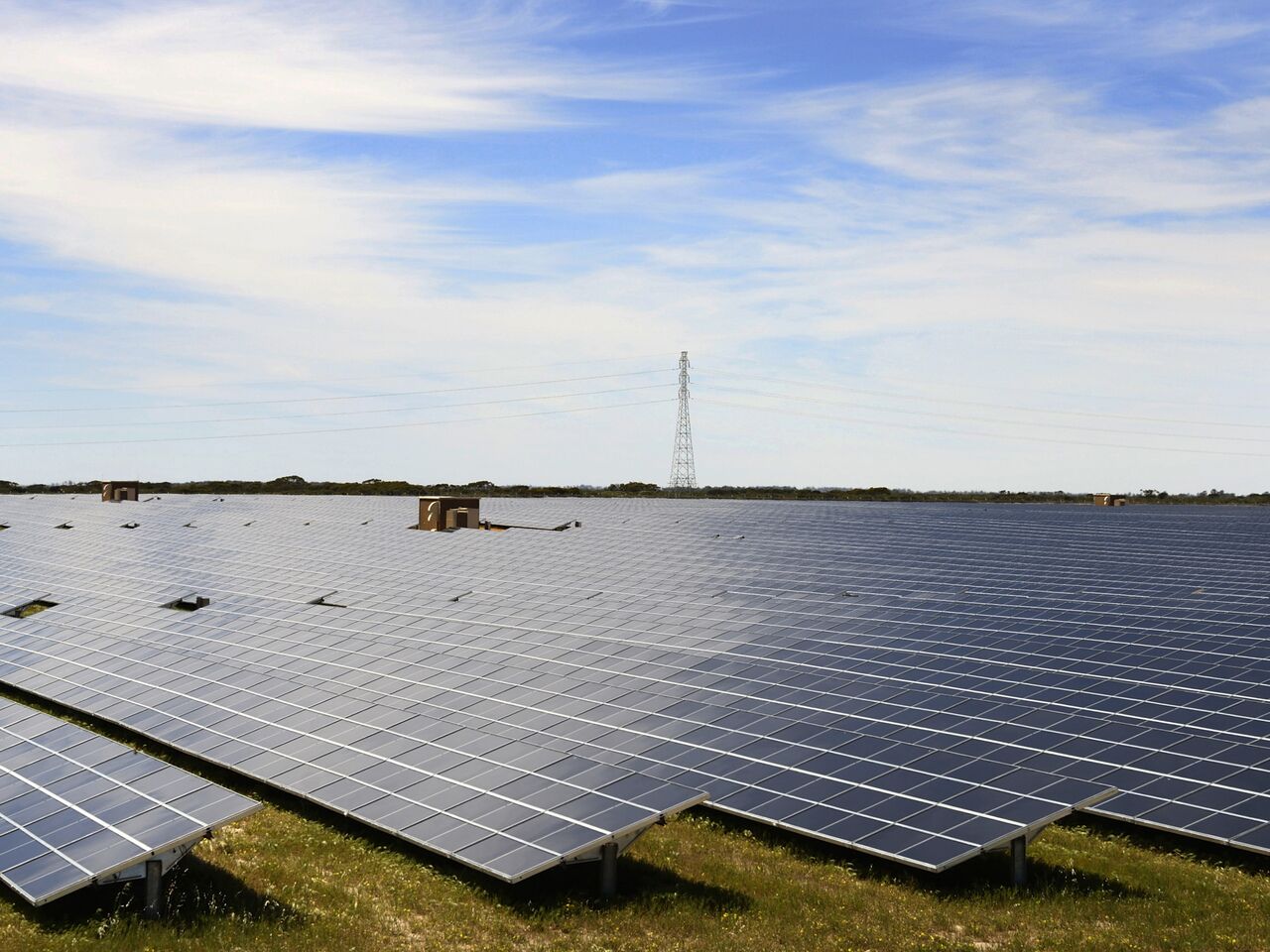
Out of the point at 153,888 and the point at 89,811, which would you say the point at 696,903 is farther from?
the point at 89,811

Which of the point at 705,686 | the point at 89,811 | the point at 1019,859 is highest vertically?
the point at 705,686

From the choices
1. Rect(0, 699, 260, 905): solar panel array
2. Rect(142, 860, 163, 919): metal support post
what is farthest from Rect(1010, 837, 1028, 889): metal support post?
Rect(142, 860, 163, 919): metal support post

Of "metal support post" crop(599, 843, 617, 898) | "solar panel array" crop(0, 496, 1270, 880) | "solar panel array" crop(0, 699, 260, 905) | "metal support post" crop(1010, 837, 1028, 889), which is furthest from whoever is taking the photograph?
"solar panel array" crop(0, 496, 1270, 880)

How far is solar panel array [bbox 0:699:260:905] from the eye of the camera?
53.8 ft

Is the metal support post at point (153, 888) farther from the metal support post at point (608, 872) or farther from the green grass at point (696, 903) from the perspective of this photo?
the metal support post at point (608, 872)

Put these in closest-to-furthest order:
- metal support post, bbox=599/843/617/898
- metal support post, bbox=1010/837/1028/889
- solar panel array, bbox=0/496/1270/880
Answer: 1. metal support post, bbox=599/843/617/898
2. metal support post, bbox=1010/837/1028/889
3. solar panel array, bbox=0/496/1270/880

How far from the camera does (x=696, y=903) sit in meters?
18.0

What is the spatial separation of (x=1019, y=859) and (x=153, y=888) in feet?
43.8

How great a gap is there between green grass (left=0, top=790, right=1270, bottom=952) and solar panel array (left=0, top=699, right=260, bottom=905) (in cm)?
80

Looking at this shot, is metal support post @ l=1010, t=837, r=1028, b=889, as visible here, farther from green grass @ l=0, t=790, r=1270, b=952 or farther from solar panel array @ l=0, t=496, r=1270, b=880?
solar panel array @ l=0, t=496, r=1270, b=880

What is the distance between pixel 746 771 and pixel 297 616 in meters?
20.3

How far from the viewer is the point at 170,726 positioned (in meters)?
27.4

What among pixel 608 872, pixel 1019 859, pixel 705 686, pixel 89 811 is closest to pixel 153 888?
pixel 89 811

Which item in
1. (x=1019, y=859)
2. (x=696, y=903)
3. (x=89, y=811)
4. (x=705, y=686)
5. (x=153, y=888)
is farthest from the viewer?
(x=705, y=686)
